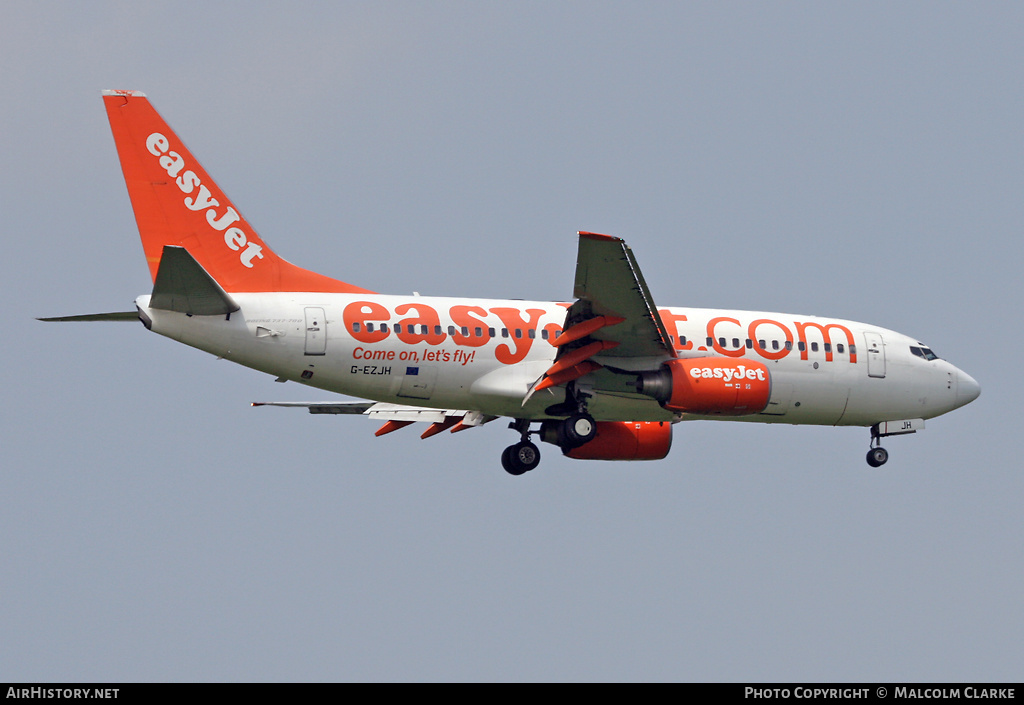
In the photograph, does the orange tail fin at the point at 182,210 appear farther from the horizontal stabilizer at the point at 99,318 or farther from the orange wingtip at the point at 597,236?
the orange wingtip at the point at 597,236

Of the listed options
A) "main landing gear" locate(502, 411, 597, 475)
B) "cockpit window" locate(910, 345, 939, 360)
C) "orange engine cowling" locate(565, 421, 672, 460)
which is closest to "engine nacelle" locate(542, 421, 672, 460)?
"orange engine cowling" locate(565, 421, 672, 460)

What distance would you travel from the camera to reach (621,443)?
35.3 meters

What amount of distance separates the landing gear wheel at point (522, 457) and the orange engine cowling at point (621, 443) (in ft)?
2.82

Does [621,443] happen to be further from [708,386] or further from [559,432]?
[708,386]

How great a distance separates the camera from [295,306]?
29766mm

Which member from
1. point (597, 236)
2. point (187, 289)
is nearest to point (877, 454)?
point (597, 236)

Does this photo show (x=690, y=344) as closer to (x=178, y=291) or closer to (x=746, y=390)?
(x=746, y=390)

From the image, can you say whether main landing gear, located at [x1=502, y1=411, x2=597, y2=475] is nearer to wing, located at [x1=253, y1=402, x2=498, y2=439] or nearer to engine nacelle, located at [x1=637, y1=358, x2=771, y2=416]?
wing, located at [x1=253, y1=402, x2=498, y2=439]

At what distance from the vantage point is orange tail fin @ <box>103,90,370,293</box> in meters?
29.8
